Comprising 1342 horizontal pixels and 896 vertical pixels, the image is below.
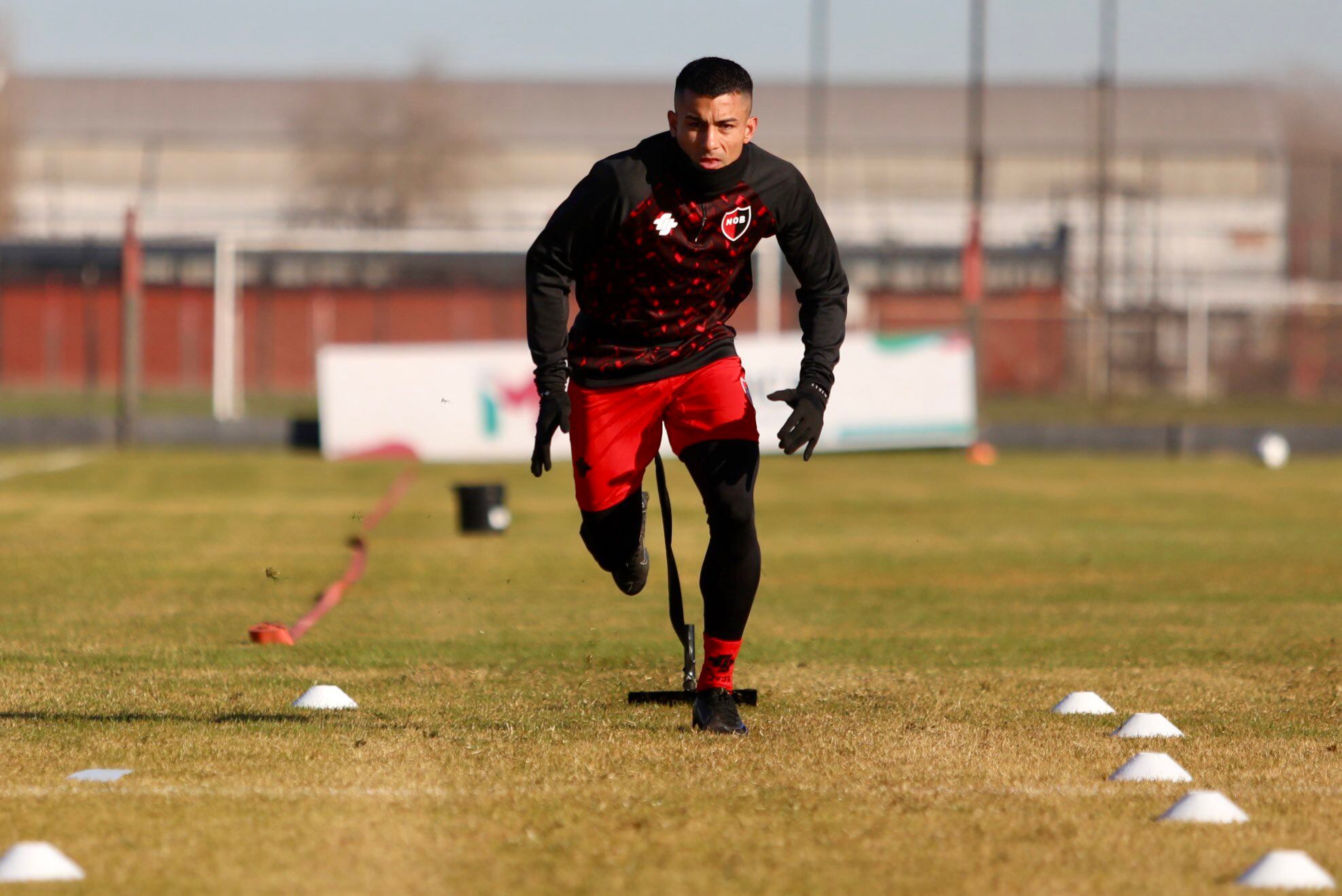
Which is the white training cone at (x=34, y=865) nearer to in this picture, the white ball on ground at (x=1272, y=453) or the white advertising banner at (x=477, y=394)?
the white advertising banner at (x=477, y=394)

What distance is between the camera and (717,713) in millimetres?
5789

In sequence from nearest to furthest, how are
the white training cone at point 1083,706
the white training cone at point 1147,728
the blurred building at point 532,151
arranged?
the white training cone at point 1147,728
the white training cone at point 1083,706
the blurred building at point 532,151

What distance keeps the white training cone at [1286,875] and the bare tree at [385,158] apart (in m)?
60.0

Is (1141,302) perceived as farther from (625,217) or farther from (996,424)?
(625,217)

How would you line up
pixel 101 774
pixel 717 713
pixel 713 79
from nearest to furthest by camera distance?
pixel 101 774, pixel 713 79, pixel 717 713

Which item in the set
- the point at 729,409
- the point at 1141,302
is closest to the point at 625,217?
the point at 729,409

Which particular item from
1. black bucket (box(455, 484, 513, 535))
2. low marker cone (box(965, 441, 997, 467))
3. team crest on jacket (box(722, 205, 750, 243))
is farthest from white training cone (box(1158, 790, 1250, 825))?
low marker cone (box(965, 441, 997, 467))

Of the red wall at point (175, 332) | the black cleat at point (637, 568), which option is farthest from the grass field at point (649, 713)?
the red wall at point (175, 332)

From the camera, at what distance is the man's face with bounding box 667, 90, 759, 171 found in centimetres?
552

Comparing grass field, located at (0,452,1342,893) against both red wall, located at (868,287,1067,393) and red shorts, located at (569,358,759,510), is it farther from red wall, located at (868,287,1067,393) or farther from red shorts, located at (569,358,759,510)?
red wall, located at (868,287,1067,393)

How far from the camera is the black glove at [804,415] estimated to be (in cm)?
574

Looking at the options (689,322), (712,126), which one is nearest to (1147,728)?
(689,322)

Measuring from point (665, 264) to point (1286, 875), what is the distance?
2731 mm

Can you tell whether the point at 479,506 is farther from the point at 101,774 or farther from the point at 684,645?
the point at 101,774
